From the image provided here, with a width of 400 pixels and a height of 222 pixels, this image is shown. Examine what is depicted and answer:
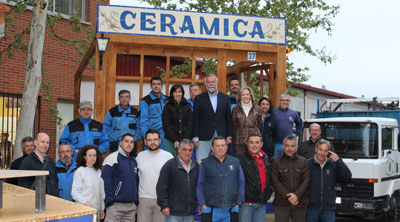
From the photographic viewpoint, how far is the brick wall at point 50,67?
13430 mm

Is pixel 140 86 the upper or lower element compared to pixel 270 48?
lower

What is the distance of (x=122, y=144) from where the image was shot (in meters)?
6.30

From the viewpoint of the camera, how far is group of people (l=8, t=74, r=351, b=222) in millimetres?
6066

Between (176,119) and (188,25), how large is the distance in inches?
87.4

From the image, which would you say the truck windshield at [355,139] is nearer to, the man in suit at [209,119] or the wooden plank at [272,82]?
the wooden plank at [272,82]

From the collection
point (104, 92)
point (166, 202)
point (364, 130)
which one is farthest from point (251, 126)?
point (364, 130)

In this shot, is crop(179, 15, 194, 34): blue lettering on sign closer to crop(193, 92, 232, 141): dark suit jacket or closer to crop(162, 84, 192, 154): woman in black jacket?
crop(162, 84, 192, 154): woman in black jacket

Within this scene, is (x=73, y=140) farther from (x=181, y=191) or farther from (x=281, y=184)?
(x=281, y=184)

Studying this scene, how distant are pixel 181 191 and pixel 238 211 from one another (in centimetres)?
80

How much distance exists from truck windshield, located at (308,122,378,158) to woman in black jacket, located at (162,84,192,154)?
3.83 metres

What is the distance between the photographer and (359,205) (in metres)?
9.20

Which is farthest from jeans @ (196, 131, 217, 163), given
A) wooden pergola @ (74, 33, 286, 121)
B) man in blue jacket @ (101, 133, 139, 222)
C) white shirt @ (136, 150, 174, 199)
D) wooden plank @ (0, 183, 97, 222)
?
wooden plank @ (0, 183, 97, 222)

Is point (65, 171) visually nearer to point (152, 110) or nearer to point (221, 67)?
point (152, 110)

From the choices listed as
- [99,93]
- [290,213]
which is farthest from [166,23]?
[290,213]
